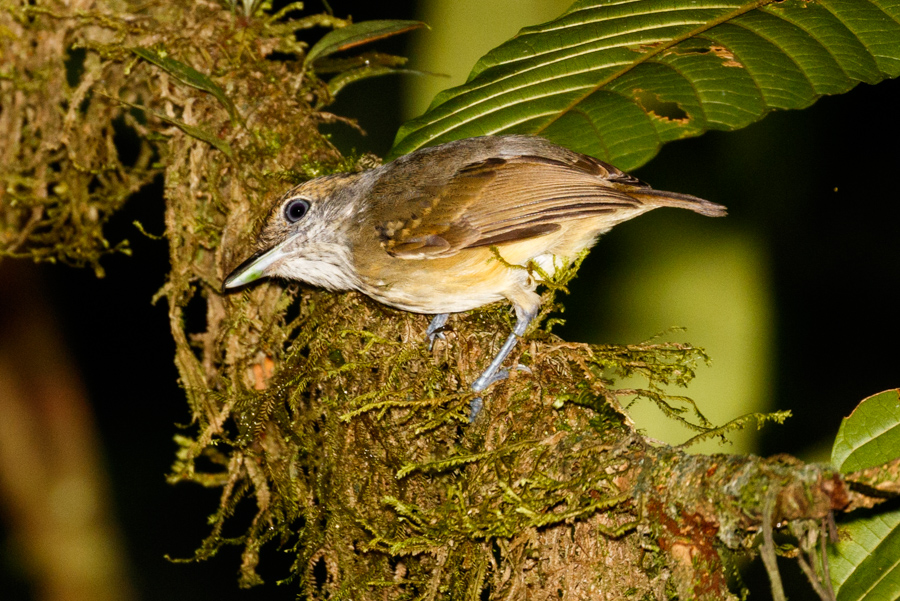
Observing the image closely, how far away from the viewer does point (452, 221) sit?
2684mm

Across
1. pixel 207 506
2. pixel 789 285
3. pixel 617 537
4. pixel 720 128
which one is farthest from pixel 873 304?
pixel 207 506

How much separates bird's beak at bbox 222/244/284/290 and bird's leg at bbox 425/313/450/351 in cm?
67

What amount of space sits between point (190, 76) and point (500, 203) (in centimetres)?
127

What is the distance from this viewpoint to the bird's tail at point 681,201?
8.82 ft

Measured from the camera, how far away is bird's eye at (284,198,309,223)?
2.75m

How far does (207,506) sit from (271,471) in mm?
2505

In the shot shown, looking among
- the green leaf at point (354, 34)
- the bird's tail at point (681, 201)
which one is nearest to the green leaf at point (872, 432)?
the bird's tail at point (681, 201)

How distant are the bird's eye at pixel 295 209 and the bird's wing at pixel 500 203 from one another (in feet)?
1.00

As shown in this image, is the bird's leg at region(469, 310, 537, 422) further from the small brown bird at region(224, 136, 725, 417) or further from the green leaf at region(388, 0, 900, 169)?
the green leaf at region(388, 0, 900, 169)

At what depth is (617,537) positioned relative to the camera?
1774mm

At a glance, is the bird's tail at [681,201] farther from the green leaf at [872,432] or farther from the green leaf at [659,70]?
the green leaf at [872,432]

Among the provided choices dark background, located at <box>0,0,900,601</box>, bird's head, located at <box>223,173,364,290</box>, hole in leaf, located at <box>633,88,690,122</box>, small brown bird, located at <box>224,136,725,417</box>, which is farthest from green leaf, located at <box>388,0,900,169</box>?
dark background, located at <box>0,0,900,601</box>

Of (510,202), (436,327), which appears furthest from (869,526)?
(510,202)

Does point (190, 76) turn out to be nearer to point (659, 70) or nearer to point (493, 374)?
point (493, 374)
